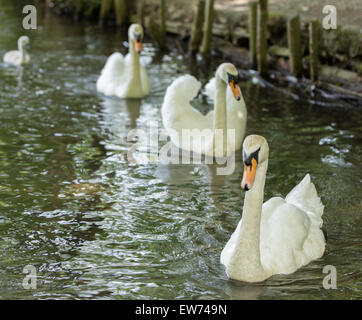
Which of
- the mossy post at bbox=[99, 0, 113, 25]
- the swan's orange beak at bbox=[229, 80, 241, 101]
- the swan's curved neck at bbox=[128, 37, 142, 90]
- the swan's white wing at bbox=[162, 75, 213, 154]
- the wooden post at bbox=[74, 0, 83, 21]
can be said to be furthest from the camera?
the wooden post at bbox=[74, 0, 83, 21]

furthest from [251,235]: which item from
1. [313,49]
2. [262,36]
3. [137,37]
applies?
[262,36]

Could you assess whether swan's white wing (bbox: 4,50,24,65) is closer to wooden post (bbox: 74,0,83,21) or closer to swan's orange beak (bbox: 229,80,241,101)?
wooden post (bbox: 74,0,83,21)

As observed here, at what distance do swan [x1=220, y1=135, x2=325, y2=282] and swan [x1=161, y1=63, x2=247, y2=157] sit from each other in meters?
2.60

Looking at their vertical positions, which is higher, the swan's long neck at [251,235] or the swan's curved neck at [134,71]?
the swan's curved neck at [134,71]

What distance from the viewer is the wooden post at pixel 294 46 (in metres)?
12.4

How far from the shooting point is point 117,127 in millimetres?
10555

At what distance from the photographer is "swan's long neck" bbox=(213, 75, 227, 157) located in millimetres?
8984

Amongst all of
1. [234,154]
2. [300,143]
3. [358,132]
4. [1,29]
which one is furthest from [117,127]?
[1,29]

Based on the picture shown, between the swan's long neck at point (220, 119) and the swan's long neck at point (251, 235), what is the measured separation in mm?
3411

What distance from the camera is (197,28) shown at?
15172mm

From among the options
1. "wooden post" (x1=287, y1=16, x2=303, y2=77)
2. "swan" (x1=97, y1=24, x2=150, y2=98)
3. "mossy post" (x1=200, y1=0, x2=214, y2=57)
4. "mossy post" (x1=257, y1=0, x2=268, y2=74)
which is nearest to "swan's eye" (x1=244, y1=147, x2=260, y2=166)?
"swan" (x1=97, y1=24, x2=150, y2=98)

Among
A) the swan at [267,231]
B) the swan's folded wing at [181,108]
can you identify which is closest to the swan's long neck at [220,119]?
the swan's folded wing at [181,108]

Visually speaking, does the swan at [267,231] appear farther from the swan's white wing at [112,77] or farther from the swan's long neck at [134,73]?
the swan's white wing at [112,77]

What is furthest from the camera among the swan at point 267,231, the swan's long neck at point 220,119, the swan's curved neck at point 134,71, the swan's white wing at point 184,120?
the swan's curved neck at point 134,71
